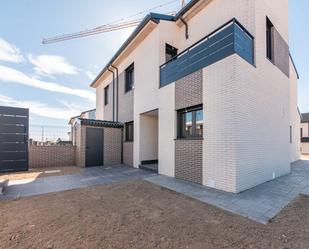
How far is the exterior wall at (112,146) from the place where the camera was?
954 cm

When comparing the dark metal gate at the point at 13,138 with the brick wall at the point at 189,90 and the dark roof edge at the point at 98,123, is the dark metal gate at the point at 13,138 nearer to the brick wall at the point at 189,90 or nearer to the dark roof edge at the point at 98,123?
the dark roof edge at the point at 98,123

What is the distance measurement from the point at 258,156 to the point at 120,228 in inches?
184

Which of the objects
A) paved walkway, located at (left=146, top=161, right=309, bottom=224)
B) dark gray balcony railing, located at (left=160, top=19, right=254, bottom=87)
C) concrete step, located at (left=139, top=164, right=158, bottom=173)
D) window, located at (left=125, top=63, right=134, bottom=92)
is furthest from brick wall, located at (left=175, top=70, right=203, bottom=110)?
window, located at (left=125, top=63, right=134, bottom=92)

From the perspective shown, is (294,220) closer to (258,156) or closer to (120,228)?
(258,156)

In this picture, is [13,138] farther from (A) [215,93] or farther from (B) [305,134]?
(B) [305,134]

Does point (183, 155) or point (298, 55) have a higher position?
point (298, 55)

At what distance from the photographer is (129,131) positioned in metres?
10.1

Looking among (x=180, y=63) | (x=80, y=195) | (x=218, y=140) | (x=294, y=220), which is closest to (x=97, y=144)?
(x=80, y=195)

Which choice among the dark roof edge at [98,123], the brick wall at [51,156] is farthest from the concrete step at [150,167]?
the brick wall at [51,156]

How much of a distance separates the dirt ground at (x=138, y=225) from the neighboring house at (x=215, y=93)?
156 cm

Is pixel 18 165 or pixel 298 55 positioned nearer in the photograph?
pixel 18 165

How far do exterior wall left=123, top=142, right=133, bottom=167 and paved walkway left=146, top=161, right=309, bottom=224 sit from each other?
371 cm

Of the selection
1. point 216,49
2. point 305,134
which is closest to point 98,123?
point 216,49

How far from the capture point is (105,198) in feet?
13.9
